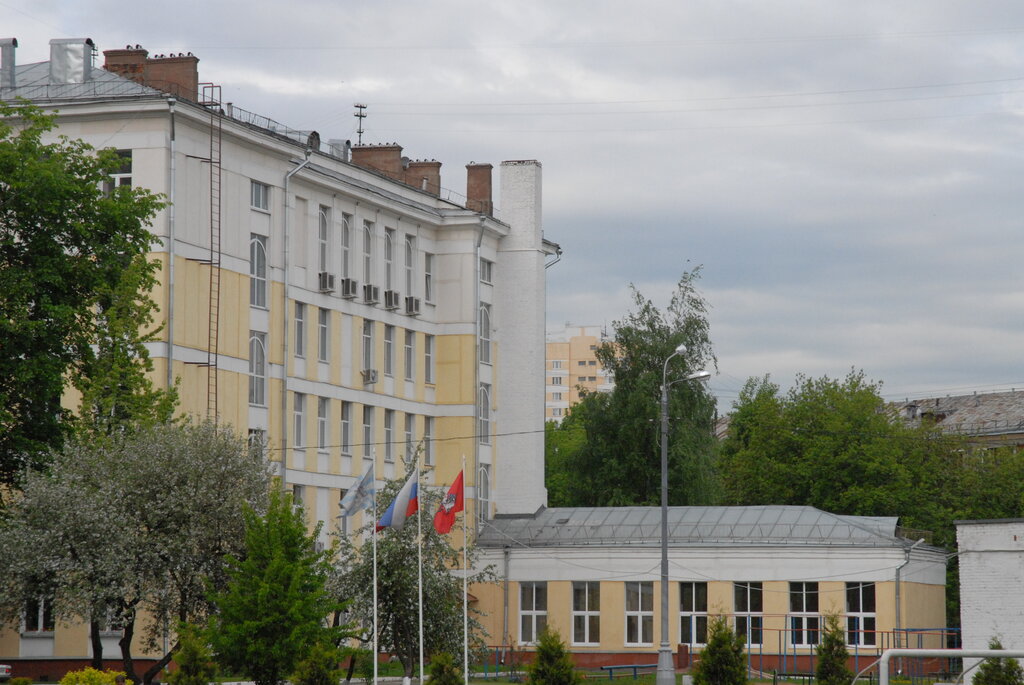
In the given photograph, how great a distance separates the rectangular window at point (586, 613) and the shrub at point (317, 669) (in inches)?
1133

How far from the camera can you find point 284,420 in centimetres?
5406

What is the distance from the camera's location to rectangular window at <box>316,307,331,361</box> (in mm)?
57094

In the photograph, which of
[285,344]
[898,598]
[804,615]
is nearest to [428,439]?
[285,344]

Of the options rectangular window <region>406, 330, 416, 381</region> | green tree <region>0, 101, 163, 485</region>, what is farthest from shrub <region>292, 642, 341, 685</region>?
rectangular window <region>406, 330, 416, 381</region>

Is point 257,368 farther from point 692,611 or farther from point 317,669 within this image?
point 317,669

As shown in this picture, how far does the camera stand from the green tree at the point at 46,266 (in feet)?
128

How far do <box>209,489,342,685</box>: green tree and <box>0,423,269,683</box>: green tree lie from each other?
353cm

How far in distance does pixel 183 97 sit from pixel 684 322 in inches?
1149

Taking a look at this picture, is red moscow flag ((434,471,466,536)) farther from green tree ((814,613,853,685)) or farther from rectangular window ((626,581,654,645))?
rectangular window ((626,581,654,645))

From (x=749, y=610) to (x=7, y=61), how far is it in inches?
1216

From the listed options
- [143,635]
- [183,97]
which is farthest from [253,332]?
[143,635]

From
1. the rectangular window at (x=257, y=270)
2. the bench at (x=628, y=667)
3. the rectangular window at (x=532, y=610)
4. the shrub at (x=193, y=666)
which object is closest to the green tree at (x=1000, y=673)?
the bench at (x=628, y=667)

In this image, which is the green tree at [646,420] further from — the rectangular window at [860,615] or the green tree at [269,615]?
the green tree at [269,615]

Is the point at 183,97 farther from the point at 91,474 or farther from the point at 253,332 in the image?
the point at 91,474
